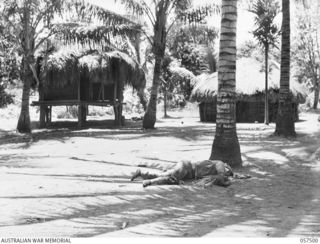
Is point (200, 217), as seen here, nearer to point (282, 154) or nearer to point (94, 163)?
point (94, 163)

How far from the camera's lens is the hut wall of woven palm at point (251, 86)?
27.5 metres

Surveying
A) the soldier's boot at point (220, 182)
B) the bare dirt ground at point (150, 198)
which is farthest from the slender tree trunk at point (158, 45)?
the soldier's boot at point (220, 182)

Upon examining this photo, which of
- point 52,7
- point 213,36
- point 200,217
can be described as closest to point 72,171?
point 200,217

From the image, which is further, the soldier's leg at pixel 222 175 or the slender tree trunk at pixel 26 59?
the slender tree trunk at pixel 26 59

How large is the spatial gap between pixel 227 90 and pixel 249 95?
59.1 ft

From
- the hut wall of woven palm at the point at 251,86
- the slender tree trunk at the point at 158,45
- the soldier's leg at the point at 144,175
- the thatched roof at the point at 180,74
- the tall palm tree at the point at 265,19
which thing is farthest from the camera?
the thatched roof at the point at 180,74

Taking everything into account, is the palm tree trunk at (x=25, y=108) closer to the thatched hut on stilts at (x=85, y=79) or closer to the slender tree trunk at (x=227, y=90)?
the thatched hut on stilts at (x=85, y=79)

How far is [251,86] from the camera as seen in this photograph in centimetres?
2786

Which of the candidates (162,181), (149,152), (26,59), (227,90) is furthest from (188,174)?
(26,59)

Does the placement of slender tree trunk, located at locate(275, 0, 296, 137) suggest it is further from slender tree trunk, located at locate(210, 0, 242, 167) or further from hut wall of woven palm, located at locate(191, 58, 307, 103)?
hut wall of woven palm, located at locate(191, 58, 307, 103)

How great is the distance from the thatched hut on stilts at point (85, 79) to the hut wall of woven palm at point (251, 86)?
4.72 m

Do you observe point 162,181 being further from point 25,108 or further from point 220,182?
point 25,108

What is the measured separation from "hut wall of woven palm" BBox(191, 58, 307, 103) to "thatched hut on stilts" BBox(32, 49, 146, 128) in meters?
4.72

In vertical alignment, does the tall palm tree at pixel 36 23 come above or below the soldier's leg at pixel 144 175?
above
